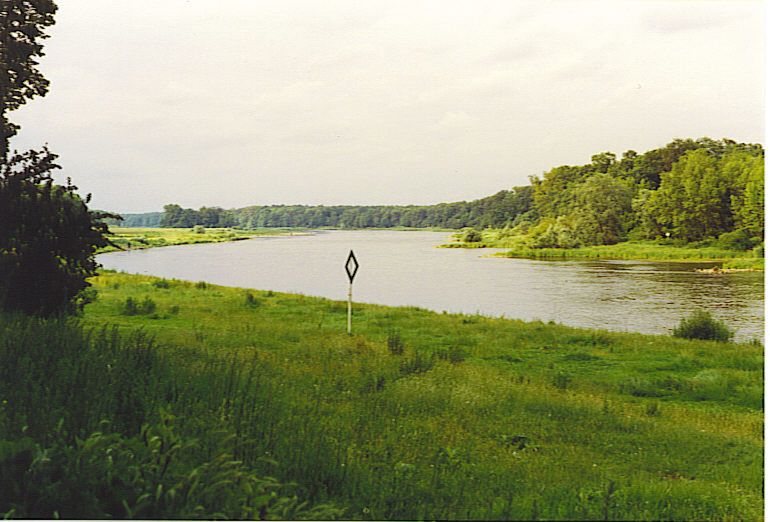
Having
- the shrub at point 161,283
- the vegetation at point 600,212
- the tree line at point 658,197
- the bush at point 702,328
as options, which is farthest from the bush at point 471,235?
the shrub at point 161,283

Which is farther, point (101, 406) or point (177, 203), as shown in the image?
point (177, 203)

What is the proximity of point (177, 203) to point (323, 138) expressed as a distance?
39.8 inches

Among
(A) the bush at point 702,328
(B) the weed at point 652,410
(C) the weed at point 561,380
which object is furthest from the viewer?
(A) the bush at point 702,328

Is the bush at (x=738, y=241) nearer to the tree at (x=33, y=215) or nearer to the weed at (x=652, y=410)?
the weed at (x=652, y=410)

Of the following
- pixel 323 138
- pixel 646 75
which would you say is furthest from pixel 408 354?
pixel 646 75

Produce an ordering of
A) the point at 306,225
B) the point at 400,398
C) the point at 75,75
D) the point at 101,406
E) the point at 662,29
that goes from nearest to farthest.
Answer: the point at 101,406
the point at 400,398
the point at 662,29
the point at 75,75
the point at 306,225

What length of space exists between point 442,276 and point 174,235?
171 centimetres

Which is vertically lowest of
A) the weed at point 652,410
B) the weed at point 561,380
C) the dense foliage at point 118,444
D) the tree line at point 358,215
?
the weed at point 652,410

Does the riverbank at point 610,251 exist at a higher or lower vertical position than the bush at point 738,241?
lower

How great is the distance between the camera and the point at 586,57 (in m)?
3.83

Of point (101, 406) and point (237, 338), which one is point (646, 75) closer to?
point (237, 338)

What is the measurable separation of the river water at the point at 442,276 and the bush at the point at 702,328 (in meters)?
0.05

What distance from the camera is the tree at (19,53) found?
384 cm

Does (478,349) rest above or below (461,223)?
below
